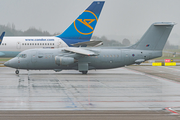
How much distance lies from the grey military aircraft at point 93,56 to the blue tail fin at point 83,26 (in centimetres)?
906

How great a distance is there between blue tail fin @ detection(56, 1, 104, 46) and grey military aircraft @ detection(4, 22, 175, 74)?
906 centimetres

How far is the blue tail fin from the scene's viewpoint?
40.7 metres

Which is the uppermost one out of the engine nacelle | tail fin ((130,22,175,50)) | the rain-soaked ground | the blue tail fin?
the blue tail fin

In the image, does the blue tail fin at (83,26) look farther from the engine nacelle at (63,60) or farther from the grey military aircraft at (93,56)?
the engine nacelle at (63,60)

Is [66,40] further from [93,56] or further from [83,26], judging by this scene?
[93,56]

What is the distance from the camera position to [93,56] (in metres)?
31.5

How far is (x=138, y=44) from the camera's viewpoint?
106 feet

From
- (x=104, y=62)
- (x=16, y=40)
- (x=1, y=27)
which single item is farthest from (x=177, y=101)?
(x=1, y=27)

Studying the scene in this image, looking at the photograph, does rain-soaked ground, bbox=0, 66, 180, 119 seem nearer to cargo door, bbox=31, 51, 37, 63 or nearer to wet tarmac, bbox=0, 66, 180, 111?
wet tarmac, bbox=0, 66, 180, 111

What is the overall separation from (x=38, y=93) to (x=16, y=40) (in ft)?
77.6

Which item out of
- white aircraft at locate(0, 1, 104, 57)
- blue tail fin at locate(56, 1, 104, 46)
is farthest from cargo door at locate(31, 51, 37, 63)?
blue tail fin at locate(56, 1, 104, 46)
